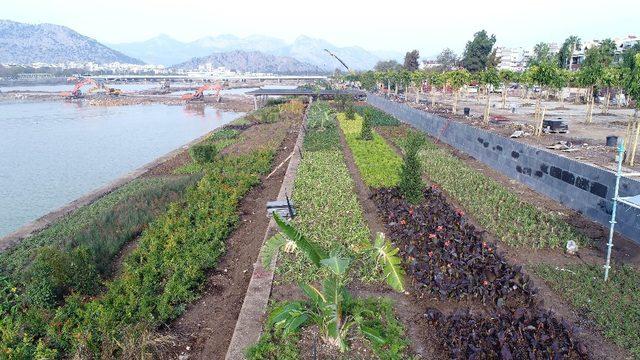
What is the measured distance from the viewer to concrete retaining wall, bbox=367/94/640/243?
9969 millimetres

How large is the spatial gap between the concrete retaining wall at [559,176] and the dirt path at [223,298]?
27.9 feet

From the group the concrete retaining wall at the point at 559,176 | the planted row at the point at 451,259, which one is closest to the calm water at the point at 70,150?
the planted row at the point at 451,259

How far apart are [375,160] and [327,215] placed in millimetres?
7068

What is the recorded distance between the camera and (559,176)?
12523 mm

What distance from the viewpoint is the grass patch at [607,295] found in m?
6.13

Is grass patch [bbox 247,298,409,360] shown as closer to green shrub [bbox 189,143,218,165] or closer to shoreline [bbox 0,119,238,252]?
shoreline [bbox 0,119,238,252]

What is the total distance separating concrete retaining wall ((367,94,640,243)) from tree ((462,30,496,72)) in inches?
2177

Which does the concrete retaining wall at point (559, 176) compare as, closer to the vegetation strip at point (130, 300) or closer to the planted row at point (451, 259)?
the planted row at point (451, 259)

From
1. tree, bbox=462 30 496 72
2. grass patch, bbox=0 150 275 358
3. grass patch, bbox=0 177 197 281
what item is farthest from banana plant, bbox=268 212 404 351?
tree, bbox=462 30 496 72

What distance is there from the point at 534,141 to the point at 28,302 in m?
20.7

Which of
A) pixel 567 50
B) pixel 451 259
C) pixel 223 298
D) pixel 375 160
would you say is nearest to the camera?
pixel 223 298

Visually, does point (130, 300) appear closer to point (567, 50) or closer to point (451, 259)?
point (451, 259)

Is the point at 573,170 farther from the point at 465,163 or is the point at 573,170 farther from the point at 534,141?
the point at 534,141

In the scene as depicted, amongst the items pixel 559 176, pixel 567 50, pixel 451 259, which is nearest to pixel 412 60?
pixel 567 50
